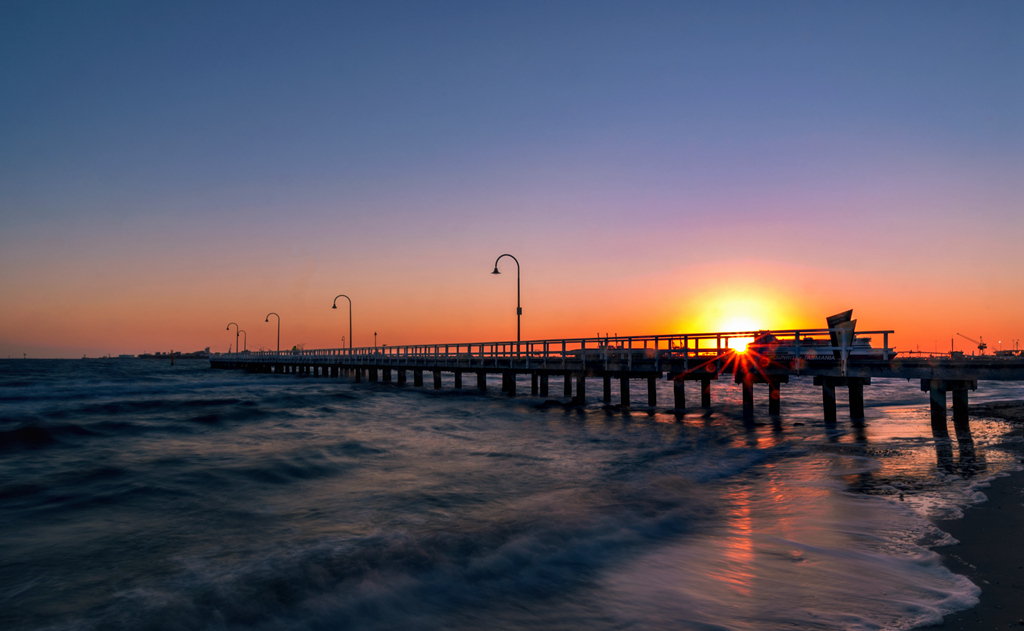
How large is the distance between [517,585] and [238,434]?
60.8ft

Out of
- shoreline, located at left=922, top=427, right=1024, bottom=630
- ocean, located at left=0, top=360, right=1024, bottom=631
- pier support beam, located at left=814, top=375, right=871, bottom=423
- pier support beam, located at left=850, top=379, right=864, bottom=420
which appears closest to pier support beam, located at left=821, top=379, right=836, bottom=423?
pier support beam, located at left=814, top=375, right=871, bottom=423

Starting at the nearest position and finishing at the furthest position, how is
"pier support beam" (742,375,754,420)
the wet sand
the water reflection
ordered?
the wet sand → the water reflection → "pier support beam" (742,375,754,420)

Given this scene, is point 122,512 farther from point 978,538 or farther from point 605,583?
point 978,538

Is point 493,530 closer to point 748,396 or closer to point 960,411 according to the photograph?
point 748,396

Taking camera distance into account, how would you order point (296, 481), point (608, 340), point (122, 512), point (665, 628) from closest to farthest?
point (665, 628) < point (122, 512) < point (296, 481) < point (608, 340)

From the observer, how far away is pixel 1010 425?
21.0 m

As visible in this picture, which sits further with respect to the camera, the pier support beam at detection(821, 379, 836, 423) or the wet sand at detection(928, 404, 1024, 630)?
the pier support beam at detection(821, 379, 836, 423)

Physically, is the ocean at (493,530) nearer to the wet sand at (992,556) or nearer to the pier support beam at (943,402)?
the wet sand at (992,556)

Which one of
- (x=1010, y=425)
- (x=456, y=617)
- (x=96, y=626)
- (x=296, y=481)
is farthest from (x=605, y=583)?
(x=1010, y=425)

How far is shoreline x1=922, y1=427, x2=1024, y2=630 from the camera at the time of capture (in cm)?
535

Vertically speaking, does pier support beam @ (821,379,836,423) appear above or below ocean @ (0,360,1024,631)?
above

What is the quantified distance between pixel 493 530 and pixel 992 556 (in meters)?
6.87

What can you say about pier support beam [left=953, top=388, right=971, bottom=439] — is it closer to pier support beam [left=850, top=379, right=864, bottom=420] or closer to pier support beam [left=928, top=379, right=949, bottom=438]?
pier support beam [left=928, top=379, right=949, bottom=438]

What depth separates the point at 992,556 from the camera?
6.96 meters
